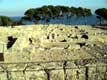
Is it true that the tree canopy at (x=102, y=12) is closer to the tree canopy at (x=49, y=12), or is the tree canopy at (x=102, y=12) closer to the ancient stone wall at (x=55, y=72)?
the tree canopy at (x=49, y=12)

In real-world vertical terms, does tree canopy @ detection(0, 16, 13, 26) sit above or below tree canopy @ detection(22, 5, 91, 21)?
below

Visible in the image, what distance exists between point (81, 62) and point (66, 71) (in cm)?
20

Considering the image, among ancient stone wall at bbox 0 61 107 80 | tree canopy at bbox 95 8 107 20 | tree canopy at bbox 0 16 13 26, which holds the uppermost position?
ancient stone wall at bbox 0 61 107 80

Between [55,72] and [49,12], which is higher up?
[55,72]

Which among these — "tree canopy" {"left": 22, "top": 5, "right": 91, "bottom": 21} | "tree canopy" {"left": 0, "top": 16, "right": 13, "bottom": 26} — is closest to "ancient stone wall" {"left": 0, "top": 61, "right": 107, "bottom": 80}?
"tree canopy" {"left": 0, "top": 16, "right": 13, "bottom": 26}

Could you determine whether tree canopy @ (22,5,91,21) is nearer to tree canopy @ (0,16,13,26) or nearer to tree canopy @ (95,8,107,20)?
tree canopy @ (0,16,13,26)

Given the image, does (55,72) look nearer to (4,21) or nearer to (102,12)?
(4,21)

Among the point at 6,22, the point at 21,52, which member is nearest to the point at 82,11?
the point at 6,22

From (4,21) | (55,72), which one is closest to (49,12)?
(4,21)

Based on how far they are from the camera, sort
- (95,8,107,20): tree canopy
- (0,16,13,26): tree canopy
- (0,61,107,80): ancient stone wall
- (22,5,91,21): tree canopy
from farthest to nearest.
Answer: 1. (22,5,91,21): tree canopy
2. (95,8,107,20): tree canopy
3. (0,16,13,26): tree canopy
4. (0,61,107,80): ancient stone wall

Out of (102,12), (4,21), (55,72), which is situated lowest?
(4,21)

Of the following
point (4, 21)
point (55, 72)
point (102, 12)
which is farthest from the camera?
point (102, 12)

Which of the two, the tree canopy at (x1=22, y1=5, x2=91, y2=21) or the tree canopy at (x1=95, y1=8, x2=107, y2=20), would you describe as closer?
the tree canopy at (x1=95, y1=8, x2=107, y2=20)

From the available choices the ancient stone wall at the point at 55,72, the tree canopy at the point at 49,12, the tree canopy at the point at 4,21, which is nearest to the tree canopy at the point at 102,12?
the tree canopy at the point at 49,12
